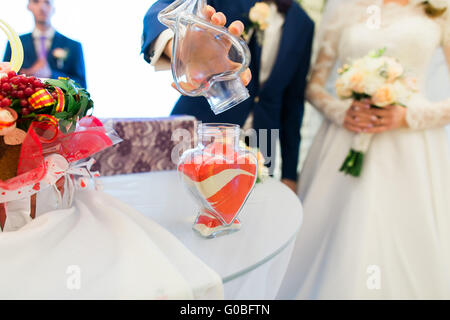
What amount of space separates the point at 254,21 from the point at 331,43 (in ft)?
1.86

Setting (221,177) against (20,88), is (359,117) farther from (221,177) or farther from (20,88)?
(20,88)

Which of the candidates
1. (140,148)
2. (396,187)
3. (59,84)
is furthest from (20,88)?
(396,187)

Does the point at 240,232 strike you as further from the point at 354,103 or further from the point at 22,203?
the point at 354,103

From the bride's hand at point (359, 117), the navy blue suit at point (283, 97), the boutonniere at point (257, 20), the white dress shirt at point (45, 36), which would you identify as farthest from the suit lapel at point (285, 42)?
the white dress shirt at point (45, 36)

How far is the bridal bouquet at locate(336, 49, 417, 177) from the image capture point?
1316mm

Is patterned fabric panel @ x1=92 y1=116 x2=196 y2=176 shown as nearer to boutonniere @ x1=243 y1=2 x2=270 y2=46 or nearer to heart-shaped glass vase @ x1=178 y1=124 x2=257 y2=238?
boutonniere @ x1=243 y1=2 x2=270 y2=46

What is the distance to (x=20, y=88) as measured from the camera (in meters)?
0.51

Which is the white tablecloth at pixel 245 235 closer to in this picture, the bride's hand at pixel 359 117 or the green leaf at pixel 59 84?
the green leaf at pixel 59 84

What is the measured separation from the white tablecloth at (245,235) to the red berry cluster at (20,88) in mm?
319

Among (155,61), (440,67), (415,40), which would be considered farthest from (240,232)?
(440,67)

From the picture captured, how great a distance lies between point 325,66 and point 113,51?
105 centimetres

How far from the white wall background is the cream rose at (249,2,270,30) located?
48cm

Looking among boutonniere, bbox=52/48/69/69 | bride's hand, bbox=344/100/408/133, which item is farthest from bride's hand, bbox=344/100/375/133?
boutonniere, bbox=52/48/69/69

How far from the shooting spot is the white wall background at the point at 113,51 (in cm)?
142
